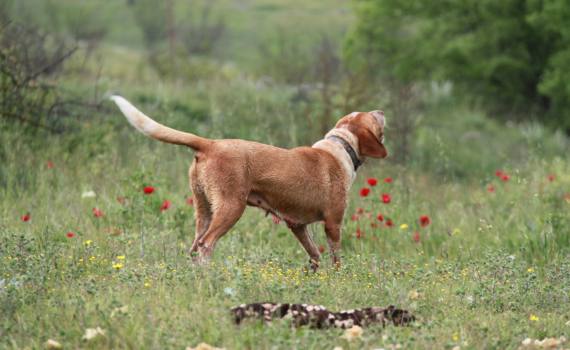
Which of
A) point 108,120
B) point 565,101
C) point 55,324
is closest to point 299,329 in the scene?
point 55,324

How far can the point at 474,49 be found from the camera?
18.6 meters

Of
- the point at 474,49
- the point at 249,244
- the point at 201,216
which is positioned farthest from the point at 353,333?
the point at 474,49

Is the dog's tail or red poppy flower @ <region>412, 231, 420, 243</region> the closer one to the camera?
the dog's tail

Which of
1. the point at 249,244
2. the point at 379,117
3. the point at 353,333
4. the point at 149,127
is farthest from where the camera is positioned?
the point at 249,244

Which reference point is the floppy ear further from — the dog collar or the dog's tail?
the dog's tail

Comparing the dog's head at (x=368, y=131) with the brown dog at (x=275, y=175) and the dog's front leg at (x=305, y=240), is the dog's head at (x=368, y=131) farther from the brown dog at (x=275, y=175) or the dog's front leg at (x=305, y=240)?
the dog's front leg at (x=305, y=240)

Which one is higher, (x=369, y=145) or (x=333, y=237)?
(x=369, y=145)

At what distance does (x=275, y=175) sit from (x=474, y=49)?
1359 cm

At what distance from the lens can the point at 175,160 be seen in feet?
32.6

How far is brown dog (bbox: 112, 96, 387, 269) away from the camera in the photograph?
5770 mm

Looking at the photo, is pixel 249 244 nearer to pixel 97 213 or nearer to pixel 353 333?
pixel 97 213

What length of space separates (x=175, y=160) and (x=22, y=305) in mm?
5320

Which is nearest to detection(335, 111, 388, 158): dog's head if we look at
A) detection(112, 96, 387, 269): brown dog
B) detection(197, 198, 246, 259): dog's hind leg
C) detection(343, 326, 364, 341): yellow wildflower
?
detection(112, 96, 387, 269): brown dog

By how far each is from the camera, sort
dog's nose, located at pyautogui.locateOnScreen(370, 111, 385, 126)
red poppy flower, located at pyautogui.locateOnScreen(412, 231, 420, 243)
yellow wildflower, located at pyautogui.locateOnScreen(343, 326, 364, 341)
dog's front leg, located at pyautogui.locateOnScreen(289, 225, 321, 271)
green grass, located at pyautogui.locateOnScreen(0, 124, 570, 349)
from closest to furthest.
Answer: yellow wildflower, located at pyautogui.locateOnScreen(343, 326, 364, 341) → green grass, located at pyautogui.locateOnScreen(0, 124, 570, 349) → dog's front leg, located at pyautogui.locateOnScreen(289, 225, 321, 271) → dog's nose, located at pyautogui.locateOnScreen(370, 111, 385, 126) → red poppy flower, located at pyautogui.locateOnScreen(412, 231, 420, 243)
